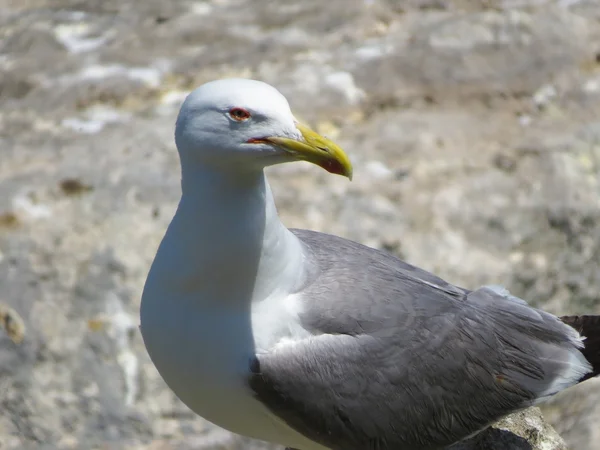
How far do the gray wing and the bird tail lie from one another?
4 centimetres

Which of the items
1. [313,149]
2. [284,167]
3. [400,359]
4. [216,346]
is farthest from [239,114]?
[284,167]

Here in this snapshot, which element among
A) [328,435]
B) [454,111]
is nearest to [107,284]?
[328,435]

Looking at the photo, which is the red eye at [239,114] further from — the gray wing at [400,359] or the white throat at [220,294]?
the gray wing at [400,359]

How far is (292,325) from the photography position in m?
3.55

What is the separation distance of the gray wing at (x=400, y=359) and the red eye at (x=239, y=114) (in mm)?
768

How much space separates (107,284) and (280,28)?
251 cm

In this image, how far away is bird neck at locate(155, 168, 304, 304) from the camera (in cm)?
335

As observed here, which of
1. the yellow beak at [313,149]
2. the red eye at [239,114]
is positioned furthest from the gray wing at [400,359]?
the red eye at [239,114]

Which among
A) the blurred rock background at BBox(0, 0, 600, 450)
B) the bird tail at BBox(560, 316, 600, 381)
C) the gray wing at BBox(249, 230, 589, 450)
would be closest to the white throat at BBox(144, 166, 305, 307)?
the gray wing at BBox(249, 230, 589, 450)

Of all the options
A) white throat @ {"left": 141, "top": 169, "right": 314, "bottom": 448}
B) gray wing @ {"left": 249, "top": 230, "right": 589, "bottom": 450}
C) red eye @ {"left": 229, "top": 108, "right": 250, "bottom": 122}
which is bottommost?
gray wing @ {"left": 249, "top": 230, "right": 589, "bottom": 450}

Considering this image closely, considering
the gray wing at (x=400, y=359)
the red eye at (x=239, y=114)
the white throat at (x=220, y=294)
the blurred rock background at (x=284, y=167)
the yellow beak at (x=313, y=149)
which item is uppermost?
the red eye at (x=239, y=114)

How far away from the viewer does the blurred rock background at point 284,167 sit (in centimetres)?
501

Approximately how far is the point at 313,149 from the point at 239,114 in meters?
0.25

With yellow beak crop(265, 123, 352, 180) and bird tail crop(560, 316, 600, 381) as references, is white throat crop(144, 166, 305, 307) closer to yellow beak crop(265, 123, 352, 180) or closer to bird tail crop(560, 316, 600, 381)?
yellow beak crop(265, 123, 352, 180)
